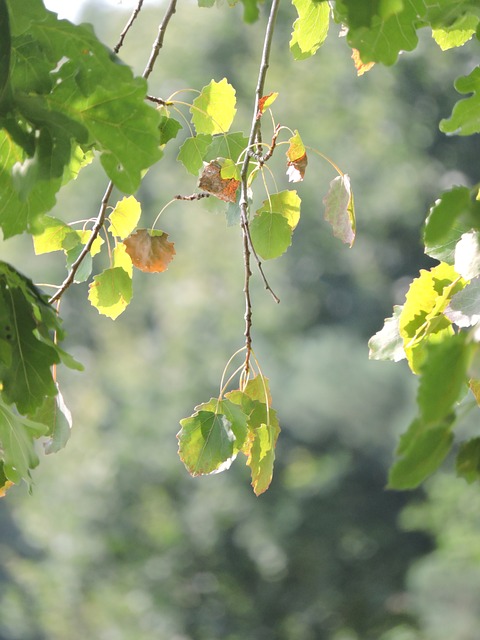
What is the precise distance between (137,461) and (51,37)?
6.89 meters

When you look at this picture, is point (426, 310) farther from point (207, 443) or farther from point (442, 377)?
point (442, 377)

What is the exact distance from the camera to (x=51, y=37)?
16.6 inches

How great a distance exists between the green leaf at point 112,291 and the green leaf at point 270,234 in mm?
89

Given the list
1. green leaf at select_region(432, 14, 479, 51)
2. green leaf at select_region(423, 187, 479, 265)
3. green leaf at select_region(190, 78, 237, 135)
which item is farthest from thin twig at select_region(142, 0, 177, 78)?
green leaf at select_region(423, 187, 479, 265)

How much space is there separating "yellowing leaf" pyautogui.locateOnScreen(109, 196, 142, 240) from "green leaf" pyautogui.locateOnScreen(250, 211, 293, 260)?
0.08 meters

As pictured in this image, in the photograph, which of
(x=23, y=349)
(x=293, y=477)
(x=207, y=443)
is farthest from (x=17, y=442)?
(x=293, y=477)

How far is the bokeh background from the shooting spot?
6.85 meters

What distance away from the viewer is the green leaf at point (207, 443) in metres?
0.59

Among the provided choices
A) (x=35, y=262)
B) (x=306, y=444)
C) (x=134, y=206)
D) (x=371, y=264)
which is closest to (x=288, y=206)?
(x=134, y=206)

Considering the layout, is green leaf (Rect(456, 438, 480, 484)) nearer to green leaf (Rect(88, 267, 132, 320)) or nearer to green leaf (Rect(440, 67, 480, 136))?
green leaf (Rect(440, 67, 480, 136))

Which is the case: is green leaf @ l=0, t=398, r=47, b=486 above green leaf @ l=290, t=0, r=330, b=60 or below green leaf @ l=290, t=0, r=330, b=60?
below

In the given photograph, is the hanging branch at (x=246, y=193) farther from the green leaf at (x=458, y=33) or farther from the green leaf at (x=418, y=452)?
the green leaf at (x=418, y=452)

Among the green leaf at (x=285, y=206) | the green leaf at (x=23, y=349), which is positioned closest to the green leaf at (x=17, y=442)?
the green leaf at (x=23, y=349)

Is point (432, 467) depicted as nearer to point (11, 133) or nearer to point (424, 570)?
point (11, 133)
